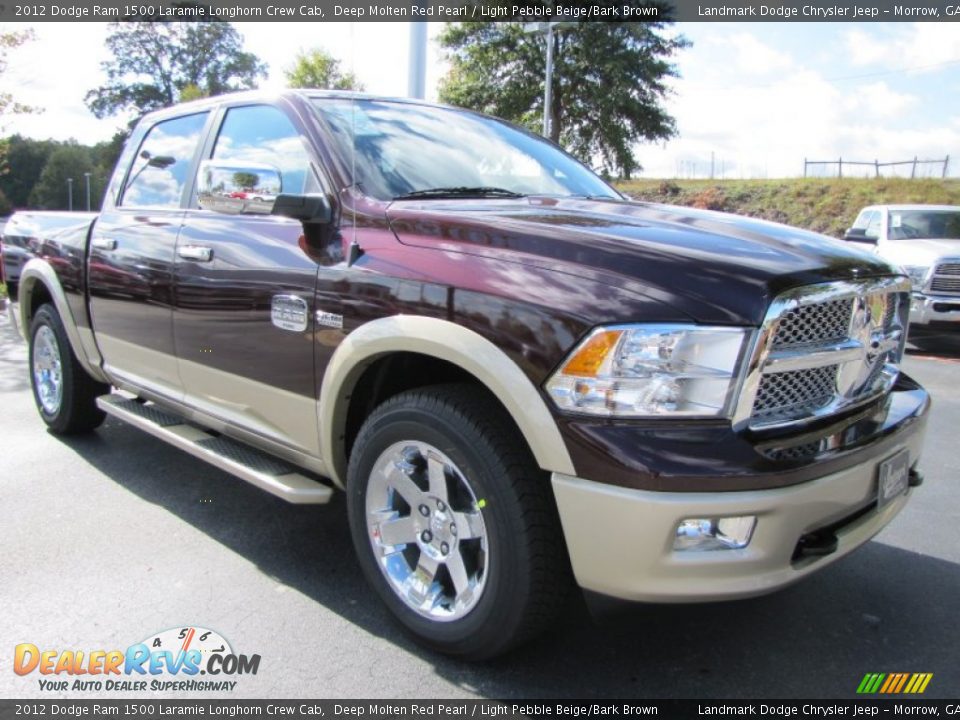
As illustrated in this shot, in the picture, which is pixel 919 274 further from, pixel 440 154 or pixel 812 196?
pixel 812 196

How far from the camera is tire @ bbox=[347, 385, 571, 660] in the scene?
87.8 inches

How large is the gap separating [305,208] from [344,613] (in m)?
1.49

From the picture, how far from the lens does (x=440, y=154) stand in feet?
10.8

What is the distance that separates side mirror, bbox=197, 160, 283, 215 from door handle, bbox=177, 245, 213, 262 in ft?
1.10

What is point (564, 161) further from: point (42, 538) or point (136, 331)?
point (42, 538)

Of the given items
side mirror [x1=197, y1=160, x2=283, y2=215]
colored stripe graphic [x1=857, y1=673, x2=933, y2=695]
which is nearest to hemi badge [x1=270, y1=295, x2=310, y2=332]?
side mirror [x1=197, y1=160, x2=283, y2=215]

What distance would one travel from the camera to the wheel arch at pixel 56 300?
4461 millimetres

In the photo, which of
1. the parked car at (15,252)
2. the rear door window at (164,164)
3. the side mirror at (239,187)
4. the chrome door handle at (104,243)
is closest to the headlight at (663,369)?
the side mirror at (239,187)

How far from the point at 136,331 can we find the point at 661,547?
2.94 metres

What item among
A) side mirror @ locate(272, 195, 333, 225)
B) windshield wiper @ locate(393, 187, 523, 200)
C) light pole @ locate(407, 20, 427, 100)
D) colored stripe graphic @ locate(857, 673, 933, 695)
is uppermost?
Result: light pole @ locate(407, 20, 427, 100)

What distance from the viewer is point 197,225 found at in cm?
346

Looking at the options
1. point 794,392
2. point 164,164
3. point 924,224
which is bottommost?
point 794,392

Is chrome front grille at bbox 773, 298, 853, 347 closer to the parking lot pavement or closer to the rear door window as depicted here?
the parking lot pavement

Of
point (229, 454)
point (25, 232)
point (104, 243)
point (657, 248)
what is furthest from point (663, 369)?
point (25, 232)
